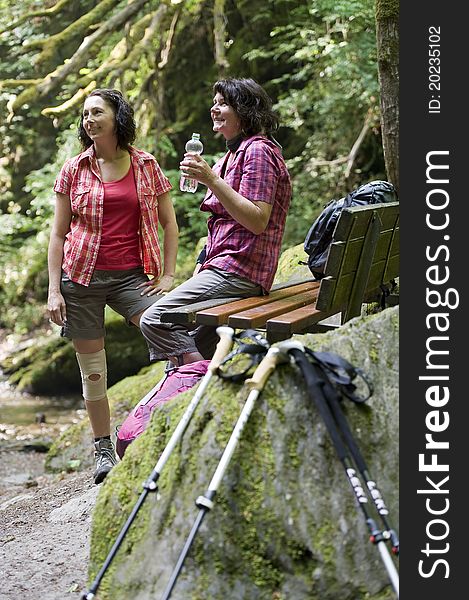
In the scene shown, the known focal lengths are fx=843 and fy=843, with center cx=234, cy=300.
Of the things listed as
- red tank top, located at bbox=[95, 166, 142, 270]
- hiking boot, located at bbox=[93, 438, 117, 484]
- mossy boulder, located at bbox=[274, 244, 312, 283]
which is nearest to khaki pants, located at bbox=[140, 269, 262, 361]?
red tank top, located at bbox=[95, 166, 142, 270]

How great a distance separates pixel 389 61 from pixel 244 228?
2.05 m

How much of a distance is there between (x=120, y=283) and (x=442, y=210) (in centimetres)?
217

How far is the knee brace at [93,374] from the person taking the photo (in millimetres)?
4988

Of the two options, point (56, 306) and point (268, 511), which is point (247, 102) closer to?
point (56, 306)

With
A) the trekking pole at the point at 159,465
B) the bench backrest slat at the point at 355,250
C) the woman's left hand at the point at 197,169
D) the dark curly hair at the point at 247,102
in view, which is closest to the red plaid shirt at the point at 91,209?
the dark curly hair at the point at 247,102

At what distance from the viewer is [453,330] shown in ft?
10.7

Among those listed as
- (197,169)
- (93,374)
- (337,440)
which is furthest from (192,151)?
(337,440)

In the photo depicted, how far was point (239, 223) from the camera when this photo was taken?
14.3 feet

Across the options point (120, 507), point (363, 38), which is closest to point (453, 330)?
point (120, 507)

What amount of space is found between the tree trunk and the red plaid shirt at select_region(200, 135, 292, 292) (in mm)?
1657

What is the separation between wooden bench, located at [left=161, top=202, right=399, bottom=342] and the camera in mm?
3963

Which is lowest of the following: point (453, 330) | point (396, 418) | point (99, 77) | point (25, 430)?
point (25, 430)

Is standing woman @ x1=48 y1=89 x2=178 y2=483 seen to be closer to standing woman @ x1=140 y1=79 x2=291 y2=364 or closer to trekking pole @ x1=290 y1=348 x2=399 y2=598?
standing woman @ x1=140 y1=79 x2=291 y2=364

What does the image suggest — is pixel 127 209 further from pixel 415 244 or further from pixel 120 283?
pixel 415 244
